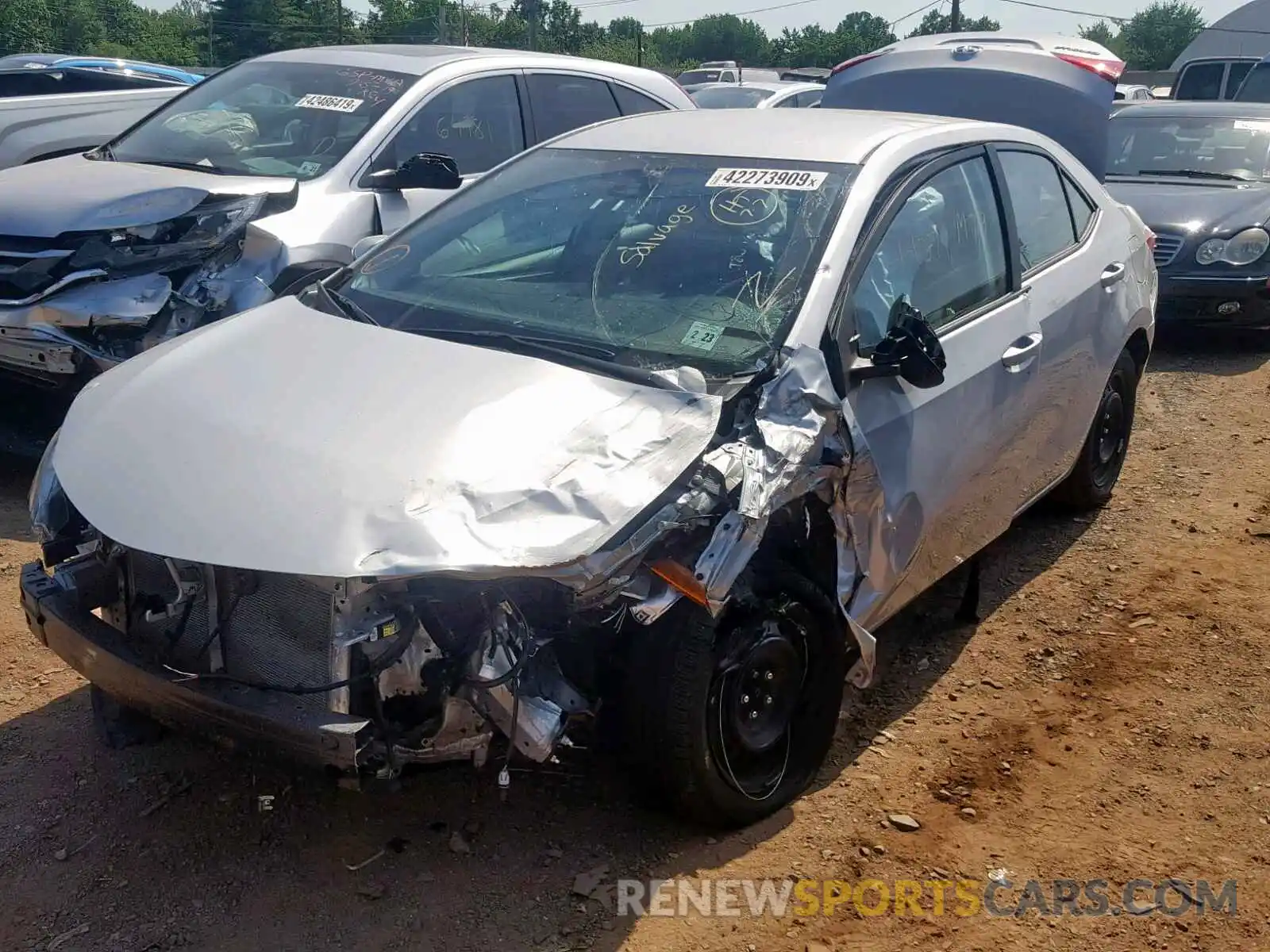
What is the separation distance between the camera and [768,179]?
3697 millimetres

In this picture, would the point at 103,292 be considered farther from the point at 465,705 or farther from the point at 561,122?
the point at 465,705

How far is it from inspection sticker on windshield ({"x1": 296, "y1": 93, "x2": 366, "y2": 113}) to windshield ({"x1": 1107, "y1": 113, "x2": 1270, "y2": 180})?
20.3 feet

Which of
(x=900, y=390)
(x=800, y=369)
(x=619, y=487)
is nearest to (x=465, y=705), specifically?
(x=619, y=487)

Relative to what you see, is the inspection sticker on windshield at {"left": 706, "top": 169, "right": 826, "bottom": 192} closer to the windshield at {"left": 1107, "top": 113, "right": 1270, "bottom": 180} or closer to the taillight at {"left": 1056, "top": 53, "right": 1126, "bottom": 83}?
the taillight at {"left": 1056, "top": 53, "right": 1126, "bottom": 83}

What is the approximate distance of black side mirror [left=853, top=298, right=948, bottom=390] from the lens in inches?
128

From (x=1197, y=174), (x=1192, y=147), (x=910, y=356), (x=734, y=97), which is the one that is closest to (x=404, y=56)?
(x=910, y=356)

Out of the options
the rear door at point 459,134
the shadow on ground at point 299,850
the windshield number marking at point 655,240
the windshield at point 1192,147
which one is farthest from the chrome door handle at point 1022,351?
the windshield at point 1192,147

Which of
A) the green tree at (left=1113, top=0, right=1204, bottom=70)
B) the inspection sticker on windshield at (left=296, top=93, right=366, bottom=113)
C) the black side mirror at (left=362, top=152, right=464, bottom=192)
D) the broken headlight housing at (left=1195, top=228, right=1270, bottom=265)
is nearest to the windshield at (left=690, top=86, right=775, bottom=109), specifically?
the broken headlight housing at (left=1195, top=228, right=1270, bottom=265)

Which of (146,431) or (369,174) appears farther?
(369,174)

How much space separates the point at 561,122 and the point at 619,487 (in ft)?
14.9

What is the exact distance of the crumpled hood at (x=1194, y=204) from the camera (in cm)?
826

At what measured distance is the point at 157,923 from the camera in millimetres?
2834

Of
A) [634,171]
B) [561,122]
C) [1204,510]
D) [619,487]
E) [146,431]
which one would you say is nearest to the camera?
[619,487]

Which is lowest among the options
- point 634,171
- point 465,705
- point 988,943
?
point 988,943
